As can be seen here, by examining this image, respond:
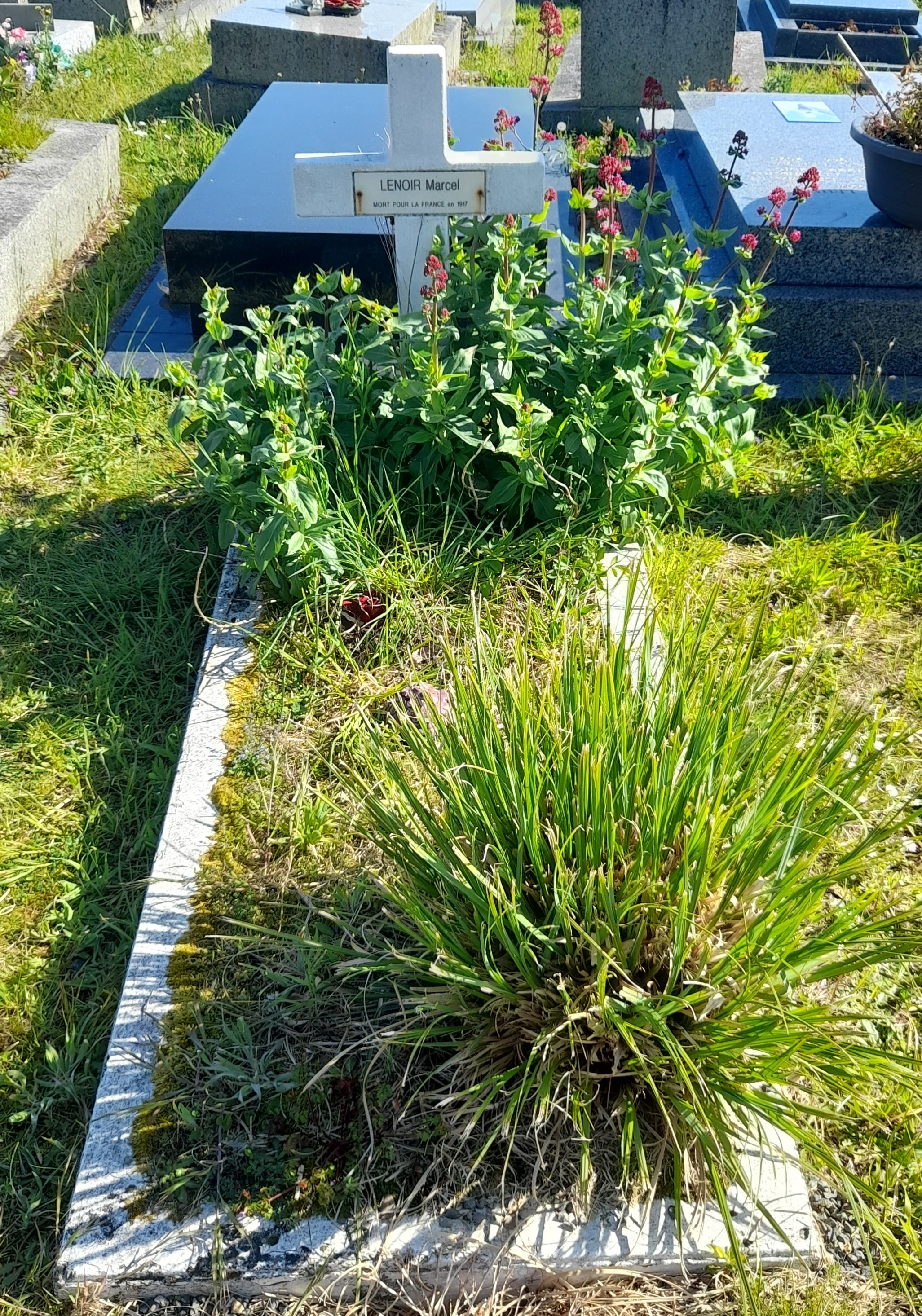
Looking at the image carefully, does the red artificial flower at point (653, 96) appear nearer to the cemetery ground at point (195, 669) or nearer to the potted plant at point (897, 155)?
the cemetery ground at point (195, 669)

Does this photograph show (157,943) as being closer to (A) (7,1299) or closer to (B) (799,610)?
(A) (7,1299)

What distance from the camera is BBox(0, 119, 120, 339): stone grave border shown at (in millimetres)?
4254

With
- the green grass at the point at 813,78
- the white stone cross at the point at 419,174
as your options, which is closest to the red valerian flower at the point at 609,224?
the white stone cross at the point at 419,174

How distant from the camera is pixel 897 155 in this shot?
11.4 feet

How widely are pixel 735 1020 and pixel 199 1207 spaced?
83cm

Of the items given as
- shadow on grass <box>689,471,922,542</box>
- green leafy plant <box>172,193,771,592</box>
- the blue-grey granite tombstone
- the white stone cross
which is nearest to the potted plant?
shadow on grass <box>689,471,922,542</box>

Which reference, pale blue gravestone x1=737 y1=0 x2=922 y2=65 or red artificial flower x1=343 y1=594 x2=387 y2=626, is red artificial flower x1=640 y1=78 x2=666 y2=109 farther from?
pale blue gravestone x1=737 y1=0 x2=922 y2=65

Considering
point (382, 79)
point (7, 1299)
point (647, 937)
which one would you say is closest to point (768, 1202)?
point (647, 937)

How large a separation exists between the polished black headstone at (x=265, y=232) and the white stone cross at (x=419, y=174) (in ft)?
2.45

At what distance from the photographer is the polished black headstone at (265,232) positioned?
389 centimetres

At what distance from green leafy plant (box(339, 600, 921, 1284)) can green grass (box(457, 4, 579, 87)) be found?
20.7ft

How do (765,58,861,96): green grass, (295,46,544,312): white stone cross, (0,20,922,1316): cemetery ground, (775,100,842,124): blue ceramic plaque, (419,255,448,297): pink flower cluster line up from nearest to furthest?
(0,20,922,1316): cemetery ground
(419,255,448,297): pink flower cluster
(295,46,544,312): white stone cross
(775,100,842,124): blue ceramic plaque
(765,58,861,96): green grass

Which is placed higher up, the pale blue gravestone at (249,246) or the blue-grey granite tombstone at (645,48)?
the blue-grey granite tombstone at (645,48)

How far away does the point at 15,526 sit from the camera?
10.4ft
